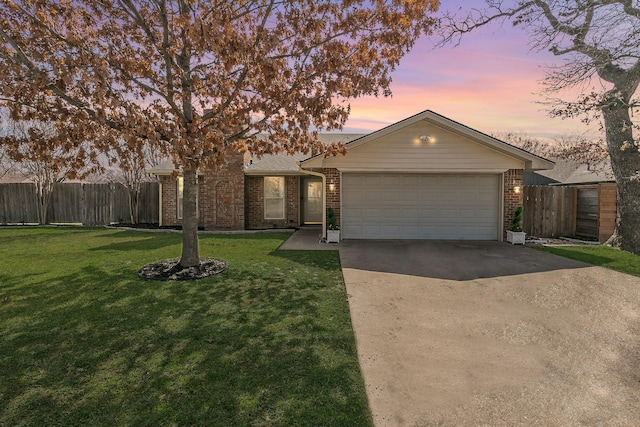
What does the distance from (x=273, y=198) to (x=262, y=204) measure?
566mm

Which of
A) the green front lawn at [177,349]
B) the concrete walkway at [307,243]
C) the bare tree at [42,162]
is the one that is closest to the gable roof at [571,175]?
the concrete walkway at [307,243]

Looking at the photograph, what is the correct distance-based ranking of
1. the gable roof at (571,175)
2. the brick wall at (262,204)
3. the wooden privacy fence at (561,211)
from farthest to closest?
the gable roof at (571,175) → the brick wall at (262,204) → the wooden privacy fence at (561,211)

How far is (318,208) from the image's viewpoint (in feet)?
53.5

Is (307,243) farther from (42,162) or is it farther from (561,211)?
(42,162)

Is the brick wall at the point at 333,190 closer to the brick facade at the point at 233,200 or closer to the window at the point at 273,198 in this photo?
the brick facade at the point at 233,200

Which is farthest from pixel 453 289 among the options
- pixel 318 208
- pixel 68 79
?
pixel 318 208

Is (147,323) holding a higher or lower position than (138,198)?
lower

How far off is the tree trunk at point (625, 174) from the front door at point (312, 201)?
1072 centimetres

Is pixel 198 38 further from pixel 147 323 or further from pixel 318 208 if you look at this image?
pixel 318 208

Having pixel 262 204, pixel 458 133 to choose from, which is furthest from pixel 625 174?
pixel 262 204

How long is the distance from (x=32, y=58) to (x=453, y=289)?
874cm

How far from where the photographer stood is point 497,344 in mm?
4266

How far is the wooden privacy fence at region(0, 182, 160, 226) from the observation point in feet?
56.2

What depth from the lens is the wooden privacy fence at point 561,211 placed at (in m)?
13.3
